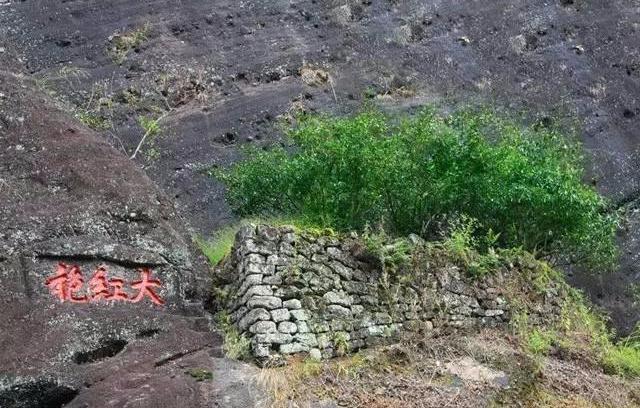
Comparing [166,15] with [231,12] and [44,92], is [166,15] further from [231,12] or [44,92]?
[44,92]

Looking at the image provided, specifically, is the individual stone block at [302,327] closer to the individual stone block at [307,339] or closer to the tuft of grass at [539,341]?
the individual stone block at [307,339]

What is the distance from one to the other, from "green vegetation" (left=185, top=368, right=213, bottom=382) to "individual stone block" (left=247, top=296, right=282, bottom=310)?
2.38 ft

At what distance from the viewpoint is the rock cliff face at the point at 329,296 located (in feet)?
23.1

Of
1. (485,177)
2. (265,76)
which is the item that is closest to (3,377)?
(485,177)

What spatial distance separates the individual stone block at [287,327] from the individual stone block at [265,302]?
0.16m

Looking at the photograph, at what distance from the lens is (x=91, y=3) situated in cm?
1534

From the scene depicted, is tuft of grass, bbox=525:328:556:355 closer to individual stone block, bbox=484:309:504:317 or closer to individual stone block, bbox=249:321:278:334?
individual stone block, bbox=484:309:504:317

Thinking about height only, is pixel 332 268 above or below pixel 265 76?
below

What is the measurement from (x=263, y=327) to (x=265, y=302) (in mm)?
234

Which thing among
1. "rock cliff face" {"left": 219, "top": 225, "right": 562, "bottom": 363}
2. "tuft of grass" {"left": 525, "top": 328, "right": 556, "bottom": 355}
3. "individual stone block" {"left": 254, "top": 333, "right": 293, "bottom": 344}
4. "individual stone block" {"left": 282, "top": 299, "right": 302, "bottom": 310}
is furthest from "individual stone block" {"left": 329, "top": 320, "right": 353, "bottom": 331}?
"tuft of grass" {"left": 525, "top": 328, "right": 556, "bottom": 355}

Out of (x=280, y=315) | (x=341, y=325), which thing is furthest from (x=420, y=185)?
(x=280, y=315)

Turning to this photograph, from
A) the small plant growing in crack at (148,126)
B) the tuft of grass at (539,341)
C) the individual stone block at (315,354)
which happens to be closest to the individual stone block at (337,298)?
the individual stone block at (315,354)

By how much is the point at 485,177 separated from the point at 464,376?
296cm

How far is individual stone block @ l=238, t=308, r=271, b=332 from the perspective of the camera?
6.93 meters
